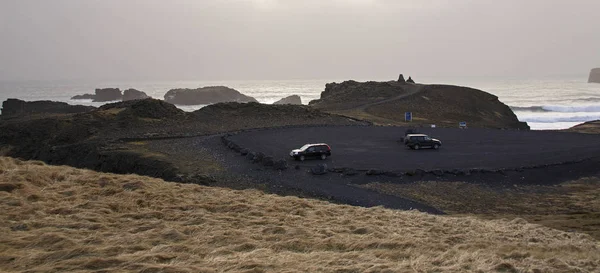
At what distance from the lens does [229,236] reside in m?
11.9

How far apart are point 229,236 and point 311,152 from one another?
18.8m

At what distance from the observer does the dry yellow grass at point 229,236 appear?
31.7ft

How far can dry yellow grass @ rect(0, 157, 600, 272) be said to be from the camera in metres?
9.67

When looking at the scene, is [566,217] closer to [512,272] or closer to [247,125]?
[512,272]

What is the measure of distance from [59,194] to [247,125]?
29962mm

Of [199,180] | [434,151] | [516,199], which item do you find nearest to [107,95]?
[434,151]

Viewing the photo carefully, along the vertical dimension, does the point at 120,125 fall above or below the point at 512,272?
above

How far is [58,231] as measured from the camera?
11492mm

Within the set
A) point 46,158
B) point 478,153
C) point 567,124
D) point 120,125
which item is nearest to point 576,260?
point 478,153

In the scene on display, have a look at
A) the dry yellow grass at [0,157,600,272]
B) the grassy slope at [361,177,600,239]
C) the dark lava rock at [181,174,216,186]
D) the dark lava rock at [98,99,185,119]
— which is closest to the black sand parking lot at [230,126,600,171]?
the grassy slope at [361,177,600,239]

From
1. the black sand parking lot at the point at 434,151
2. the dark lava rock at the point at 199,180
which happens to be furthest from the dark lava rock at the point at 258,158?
the dark lava rock at the point at 199,180

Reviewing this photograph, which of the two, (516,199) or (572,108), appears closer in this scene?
(516,199)

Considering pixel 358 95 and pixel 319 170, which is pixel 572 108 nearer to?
pixel 358 95

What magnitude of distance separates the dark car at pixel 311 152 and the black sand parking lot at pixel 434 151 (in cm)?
52
